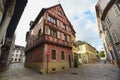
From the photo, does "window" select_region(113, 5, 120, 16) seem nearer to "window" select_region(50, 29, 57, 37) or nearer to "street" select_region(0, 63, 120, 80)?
"street" select_region(0, 63, 120, 80)

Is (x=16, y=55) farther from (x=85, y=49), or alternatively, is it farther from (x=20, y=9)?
(x=20, y=9)

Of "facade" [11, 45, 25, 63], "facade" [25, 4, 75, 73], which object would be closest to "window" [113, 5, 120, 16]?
"facade" [25, 4, 75, 73]

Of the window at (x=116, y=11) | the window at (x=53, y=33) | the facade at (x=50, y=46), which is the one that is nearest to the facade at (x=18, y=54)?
the facade at (x=50, y=46)

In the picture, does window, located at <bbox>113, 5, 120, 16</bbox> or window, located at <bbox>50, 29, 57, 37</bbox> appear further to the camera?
window, located at <bbox>50, 29, 57, 37</bbox>

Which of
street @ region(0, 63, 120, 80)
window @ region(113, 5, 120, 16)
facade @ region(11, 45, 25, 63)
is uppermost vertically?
window @ region(113, 5, 120, 16)

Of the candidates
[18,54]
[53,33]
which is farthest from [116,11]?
[18,54]

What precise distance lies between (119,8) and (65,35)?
9.70 meters

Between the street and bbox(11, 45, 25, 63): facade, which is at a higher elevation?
bbox(11, 45, 25, 63): facade

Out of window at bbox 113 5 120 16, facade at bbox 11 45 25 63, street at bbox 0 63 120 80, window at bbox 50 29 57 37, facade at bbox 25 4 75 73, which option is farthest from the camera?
facade at bbox 11 45 25 63

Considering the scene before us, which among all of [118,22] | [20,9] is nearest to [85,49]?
[118,22]

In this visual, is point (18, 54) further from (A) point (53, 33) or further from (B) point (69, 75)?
(B) point (69, 75)

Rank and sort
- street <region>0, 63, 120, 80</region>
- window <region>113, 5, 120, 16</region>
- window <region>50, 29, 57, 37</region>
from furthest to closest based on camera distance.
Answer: window <region>50, 29, 57, 37</region>, window <region>113, 5, 120, 16</region>, street <region>0, 63, 120, 80</region>

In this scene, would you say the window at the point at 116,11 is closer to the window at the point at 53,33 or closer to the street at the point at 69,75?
the street at the point at 69,75

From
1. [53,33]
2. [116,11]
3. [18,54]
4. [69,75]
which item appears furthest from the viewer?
[18,54]
